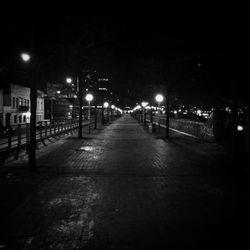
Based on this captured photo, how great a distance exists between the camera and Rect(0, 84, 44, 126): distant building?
1651 inches

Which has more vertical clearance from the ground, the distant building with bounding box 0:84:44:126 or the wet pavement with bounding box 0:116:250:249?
the distant building with bounding box 0:84:44:126

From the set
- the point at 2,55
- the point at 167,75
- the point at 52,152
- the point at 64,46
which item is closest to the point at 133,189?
the point at 52,152

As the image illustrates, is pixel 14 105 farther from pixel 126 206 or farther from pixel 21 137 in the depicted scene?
pixel 126 206

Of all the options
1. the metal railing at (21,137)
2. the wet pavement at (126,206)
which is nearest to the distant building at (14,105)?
the metal railing at (21,137)

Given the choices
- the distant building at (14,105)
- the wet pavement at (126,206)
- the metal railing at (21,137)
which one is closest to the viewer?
the wet pavement at (126,206)

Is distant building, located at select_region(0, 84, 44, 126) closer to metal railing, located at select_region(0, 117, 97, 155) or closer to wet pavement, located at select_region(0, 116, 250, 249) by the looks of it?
metal railing, located at select_region(0, 117, 97, 155)

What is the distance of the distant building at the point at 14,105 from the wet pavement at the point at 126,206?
94.2 feet

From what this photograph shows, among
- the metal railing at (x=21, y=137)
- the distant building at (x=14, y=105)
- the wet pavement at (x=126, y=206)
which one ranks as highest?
the distant building at (x=14, y=105)

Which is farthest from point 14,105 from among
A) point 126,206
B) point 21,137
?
point 126,206

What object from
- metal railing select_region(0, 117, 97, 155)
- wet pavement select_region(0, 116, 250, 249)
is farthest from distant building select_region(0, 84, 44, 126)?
wet pavement select_region(0, 116, 250, 249)

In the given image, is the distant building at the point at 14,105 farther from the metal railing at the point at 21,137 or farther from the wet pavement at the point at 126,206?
the wet pavement at the point at 126,206

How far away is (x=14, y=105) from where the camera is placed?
45.5 meters

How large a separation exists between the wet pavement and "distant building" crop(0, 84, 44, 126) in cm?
2871

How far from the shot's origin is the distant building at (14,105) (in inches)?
1651
